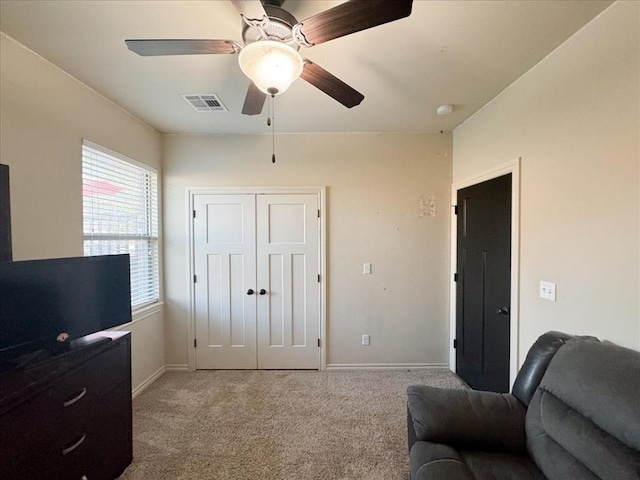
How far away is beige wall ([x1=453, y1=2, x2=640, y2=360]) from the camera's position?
54.0 inches

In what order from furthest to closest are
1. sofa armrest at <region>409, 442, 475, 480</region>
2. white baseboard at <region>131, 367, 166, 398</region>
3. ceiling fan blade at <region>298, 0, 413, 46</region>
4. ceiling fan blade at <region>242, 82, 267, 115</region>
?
white baseboard at <region>131, 367, 166, 398</region>, ceiling fan blade at <region>242, 82, 267, 115</region>, sofa armrest at <region>409, 442, 475, 480</region>, ceiling fan blade at <region>298, 0, 413, 46</region>

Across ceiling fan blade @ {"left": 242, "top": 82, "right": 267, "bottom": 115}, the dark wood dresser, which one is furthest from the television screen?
ceiling fan blade @ {"left": 242, "top": 82, "right": 267, "bottom": 115}

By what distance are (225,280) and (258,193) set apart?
105 centimetres

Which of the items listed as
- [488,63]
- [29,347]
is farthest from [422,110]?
[29,347]

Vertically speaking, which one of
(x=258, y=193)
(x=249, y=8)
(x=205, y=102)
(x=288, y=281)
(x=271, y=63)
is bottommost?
(x=288, y=281)

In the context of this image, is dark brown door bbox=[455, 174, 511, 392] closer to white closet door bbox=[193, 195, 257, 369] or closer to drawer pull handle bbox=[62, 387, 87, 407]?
white closet door bbox=[193, 195, 257, 369]

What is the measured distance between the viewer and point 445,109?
2.51m

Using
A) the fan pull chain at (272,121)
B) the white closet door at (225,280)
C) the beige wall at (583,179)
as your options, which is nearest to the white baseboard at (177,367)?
the white closet door at (225,280)

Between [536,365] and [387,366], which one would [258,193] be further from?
[536,365]

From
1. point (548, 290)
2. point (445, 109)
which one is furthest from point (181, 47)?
point (548, 290)

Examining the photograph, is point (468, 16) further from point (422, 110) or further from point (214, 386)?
point (214, 386)

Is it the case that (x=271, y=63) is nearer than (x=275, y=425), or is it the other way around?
(x=271, y=63)

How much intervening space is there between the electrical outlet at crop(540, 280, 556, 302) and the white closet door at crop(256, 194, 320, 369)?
2003 mm

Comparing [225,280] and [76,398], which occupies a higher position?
[225,280]
